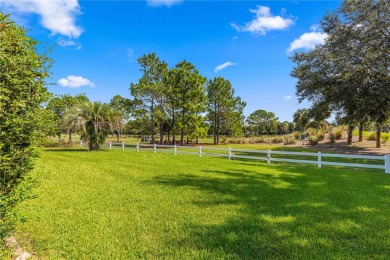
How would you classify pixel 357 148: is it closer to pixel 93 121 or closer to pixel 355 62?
pixel 355 62

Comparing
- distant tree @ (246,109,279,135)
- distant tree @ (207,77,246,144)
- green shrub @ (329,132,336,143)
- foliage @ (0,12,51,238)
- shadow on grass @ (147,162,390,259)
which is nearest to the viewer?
foliage @ (0,12,51,238)

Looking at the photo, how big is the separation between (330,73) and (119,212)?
16954 millimetres

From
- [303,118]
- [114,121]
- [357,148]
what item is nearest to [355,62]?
[357,148]

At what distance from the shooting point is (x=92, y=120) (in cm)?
1964

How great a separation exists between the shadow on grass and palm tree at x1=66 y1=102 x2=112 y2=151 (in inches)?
528

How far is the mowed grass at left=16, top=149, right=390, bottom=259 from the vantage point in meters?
3.55

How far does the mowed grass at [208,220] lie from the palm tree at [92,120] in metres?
12.2

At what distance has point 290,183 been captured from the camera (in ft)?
25.9

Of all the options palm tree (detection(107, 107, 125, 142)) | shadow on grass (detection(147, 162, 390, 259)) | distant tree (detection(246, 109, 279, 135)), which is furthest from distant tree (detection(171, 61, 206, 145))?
distant tree (detection(246, 109, 279, 135))

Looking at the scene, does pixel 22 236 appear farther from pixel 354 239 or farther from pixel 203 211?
pixel 354 239

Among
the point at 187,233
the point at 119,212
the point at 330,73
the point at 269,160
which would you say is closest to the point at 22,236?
the point at 119,212

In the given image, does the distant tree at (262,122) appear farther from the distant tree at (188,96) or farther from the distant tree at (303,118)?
the distant tree at (188,96)

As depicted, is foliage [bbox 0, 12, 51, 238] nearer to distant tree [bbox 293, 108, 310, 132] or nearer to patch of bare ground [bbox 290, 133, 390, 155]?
distant tree [bbox 293, 108, 310, 132]

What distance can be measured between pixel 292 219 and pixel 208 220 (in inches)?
64.7
